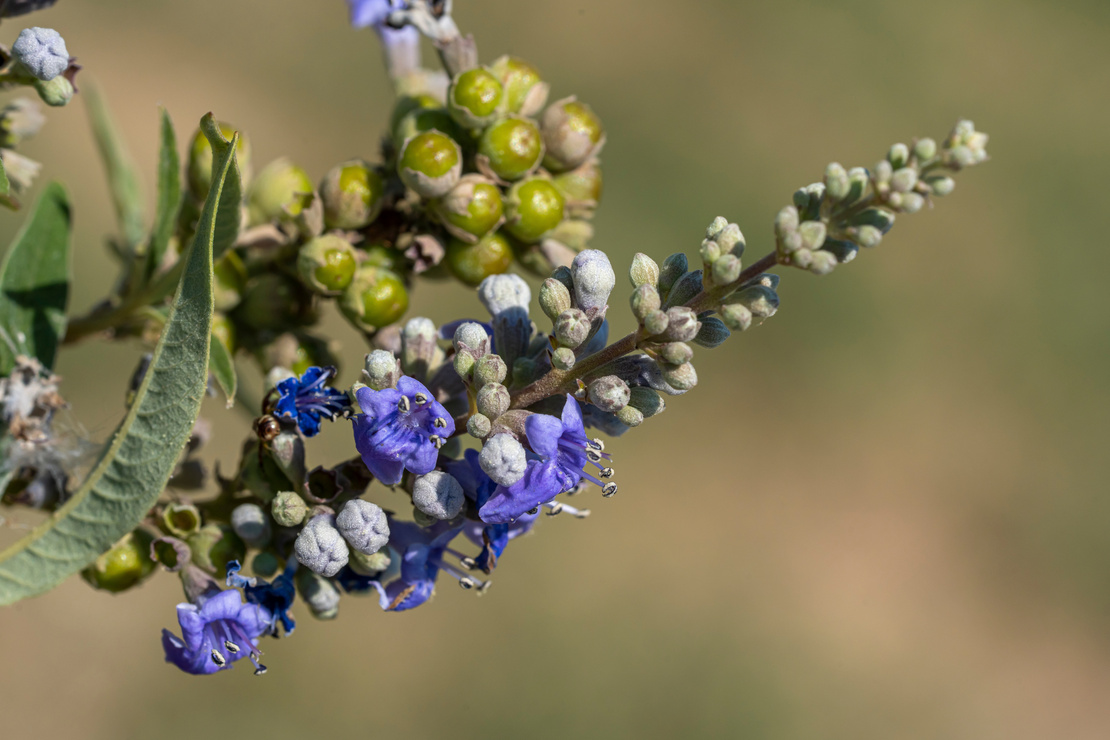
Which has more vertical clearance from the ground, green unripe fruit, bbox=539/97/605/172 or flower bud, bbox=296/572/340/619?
green unripe fruit, bbox=539/97/605/172

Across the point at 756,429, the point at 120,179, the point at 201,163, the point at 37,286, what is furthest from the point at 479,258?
the point at 756,429

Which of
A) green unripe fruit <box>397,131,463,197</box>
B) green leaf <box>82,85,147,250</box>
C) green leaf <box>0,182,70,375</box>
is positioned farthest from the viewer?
green leaf <box>82,85,147,250</box>

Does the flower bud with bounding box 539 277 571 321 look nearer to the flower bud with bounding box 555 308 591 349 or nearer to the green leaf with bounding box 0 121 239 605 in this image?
the flower bud with bounding box 555 308 591 349

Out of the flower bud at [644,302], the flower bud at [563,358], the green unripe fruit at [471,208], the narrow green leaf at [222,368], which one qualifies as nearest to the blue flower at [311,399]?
the narrow green leaf at [222,368]

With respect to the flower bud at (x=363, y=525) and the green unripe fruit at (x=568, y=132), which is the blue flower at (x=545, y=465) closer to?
the flower bud at (x=363, y=525)

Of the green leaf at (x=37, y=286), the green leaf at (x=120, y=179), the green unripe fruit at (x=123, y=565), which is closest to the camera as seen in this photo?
the green unripe fruit at (x=123, y=565)

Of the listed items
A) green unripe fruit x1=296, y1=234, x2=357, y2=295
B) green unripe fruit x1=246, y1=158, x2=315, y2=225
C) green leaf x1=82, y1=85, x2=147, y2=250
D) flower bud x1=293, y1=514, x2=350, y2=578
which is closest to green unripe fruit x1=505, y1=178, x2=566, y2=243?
green unripe fruit x1=296, y1=234, x2=357, y2=295

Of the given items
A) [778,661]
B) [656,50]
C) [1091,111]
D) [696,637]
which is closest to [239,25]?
[656,50]
